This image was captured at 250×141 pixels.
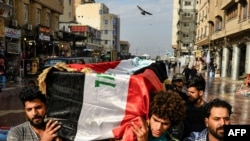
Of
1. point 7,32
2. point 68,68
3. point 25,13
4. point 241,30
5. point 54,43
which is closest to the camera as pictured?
point 68,68

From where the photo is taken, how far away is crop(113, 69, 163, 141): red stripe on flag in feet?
8.25

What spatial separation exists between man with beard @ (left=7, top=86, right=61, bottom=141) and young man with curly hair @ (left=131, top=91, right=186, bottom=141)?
2.25 feet

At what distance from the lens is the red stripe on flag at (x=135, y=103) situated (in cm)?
252

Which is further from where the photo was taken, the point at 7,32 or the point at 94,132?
the point at 7,32

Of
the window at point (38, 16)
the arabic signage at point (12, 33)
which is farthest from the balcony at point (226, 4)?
the arabic signage at point (12, 33)

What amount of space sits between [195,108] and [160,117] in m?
1.97

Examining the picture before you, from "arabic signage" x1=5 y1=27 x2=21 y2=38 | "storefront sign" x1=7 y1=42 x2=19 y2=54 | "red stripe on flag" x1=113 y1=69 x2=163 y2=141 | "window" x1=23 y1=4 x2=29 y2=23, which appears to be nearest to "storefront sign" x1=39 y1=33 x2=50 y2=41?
"window" x1=23 y1=4 x2=29 y2=23

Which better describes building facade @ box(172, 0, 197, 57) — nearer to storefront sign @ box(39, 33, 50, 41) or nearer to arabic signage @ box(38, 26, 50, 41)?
arabic signage @ box(38, 26, 50, 41)

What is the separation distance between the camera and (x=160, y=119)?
2469 mm

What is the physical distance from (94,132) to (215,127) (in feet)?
3.09

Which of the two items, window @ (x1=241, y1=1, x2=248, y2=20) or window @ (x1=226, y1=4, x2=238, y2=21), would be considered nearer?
window @ (x1=241, y1=1, x2=248, y2=20)

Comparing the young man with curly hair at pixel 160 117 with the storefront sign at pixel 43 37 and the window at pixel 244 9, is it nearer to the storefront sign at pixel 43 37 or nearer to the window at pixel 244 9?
the window at pixel 244 9

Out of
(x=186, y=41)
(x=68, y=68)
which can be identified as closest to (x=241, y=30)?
(x=68, y=68)

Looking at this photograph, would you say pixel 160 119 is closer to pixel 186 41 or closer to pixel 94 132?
pixel 94 132
